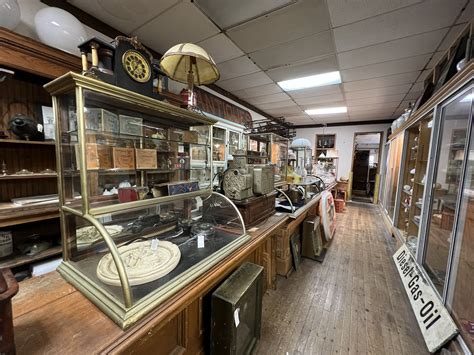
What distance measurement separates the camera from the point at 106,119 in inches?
46.6

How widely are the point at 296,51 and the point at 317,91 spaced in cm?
161

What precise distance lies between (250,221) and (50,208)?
1637 mm

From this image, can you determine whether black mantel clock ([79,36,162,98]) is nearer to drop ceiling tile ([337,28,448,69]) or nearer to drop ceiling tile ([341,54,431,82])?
drop ceiling tile ([337,28,448,69])

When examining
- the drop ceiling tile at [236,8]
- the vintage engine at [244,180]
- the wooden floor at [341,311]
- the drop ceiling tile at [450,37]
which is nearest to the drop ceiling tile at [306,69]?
the drop ceiling tile at [450,37]

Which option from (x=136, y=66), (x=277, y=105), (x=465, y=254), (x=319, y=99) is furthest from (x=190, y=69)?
(x=277, y=105)

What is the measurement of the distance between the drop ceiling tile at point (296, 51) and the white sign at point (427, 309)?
2731mm

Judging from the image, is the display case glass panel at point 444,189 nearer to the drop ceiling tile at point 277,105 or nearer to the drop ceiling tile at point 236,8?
the drop ceiling tile at point 236,8

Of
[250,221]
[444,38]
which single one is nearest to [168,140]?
[250,221]

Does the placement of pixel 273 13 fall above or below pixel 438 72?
above

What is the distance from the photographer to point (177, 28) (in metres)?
2.10

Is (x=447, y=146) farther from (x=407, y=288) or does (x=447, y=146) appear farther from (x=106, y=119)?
(x=106, y=119)

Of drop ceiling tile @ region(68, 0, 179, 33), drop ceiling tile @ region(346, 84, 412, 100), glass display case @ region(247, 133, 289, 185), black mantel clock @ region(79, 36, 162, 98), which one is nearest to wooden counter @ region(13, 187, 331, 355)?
black mantel clock @ region(79, 36, 162, 98)

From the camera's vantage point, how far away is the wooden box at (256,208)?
164 cm

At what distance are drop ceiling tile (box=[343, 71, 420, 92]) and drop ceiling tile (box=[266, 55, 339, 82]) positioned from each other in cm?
82
